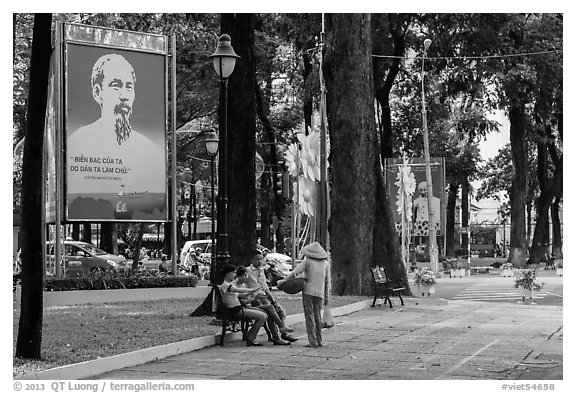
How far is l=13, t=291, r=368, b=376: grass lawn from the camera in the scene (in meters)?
12.2

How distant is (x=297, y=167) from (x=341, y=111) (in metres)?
1.81

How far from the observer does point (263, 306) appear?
15336 millimetres

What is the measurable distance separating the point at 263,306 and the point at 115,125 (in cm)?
1076

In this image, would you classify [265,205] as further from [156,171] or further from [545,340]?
[545,340]

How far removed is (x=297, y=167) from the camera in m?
25.4

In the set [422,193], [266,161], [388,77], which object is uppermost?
[388,77]

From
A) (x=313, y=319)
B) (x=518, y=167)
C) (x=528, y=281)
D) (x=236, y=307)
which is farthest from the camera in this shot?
(x=518, y=167)

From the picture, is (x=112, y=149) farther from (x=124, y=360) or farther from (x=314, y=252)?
(x=124, y=360)

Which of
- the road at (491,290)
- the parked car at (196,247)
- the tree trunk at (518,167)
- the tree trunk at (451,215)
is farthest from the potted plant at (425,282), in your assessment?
the tree trunk at (451,215)

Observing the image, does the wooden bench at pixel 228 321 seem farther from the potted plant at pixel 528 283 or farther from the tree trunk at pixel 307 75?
the tree trunk at pixel 307 75

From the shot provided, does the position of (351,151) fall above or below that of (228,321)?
above

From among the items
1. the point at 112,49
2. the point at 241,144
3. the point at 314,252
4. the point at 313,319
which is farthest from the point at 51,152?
the point at 313,319

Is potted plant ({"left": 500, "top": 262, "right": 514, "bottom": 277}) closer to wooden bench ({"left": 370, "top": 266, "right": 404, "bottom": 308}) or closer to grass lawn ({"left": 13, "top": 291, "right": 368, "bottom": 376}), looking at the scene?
wooden bench ({"left": 370, "top": 266, "right": 404, "bottom": 308})

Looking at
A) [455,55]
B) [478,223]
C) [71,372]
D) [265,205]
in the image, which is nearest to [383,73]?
[455,55]
